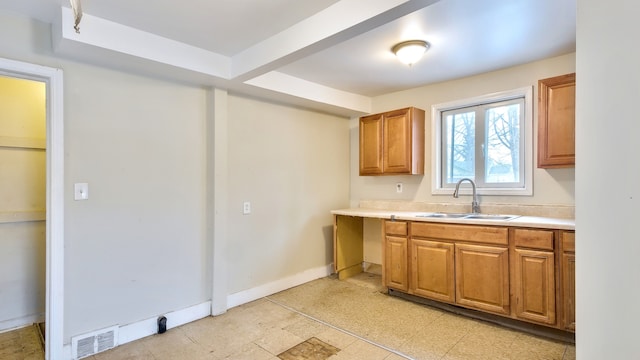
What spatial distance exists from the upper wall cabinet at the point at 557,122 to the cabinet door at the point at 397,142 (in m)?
1.21

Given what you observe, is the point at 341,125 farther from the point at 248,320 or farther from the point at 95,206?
the point at 95,206

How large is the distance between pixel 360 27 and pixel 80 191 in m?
2.21

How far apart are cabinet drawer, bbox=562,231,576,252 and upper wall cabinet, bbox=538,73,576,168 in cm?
59

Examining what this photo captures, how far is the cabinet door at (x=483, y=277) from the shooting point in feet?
8.55

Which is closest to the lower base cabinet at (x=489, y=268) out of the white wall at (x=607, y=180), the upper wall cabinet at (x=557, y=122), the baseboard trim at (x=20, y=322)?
the upper wall cabinet at (x=557, y=122)

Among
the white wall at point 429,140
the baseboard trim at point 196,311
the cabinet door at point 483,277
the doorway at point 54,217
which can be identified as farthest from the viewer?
the white wall at point 429,140

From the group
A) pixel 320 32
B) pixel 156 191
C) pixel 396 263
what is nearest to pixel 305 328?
pixel 396 263

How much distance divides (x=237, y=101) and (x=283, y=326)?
2130mm

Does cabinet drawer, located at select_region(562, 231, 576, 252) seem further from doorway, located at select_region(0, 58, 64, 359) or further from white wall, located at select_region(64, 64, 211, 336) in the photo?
doorway, located at select_region(0, 58, 64, 359)

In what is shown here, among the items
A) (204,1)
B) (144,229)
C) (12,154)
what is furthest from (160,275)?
(204,1)

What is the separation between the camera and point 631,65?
2.65 feet

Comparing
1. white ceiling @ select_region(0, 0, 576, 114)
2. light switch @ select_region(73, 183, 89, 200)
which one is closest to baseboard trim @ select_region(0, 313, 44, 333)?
light switch @ select_region(73, 183, 89, 200)

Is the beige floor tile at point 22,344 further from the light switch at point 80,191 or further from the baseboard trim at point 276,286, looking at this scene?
the baseboard trim at point 276,286

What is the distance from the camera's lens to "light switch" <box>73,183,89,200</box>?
91.0 inches
